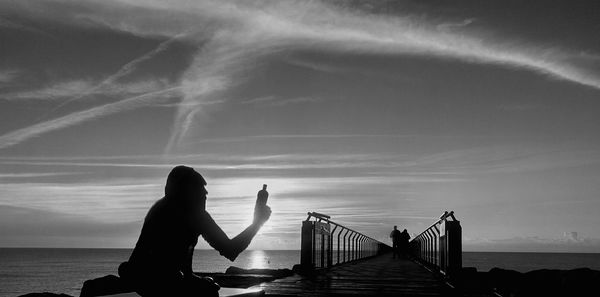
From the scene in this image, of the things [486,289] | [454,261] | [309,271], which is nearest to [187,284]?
[486,289]

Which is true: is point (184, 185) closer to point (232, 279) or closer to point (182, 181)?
point (182, 181)

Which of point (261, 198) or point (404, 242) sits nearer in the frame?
point (261, 198)

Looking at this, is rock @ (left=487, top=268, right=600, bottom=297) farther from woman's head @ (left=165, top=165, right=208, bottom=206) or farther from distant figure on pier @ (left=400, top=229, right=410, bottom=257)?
distant figure on pier @ (left=400, top=229, right=410, bottom=257)

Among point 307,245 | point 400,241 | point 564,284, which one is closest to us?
point 307,245

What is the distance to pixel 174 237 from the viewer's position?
3.46m

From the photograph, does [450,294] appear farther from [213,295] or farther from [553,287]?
[553,287]

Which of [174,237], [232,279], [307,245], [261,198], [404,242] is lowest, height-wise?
[232,279]

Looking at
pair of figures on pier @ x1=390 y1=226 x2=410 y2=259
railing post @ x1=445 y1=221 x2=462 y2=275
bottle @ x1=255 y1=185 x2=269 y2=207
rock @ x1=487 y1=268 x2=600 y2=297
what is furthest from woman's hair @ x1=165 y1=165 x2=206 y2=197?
pair of figures on pier @ x1=390 y1=226 x2=410 y2=259

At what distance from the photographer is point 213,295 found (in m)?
3.59

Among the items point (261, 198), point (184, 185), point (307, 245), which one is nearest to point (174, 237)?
point (184, 185)

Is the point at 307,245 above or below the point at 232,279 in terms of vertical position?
above

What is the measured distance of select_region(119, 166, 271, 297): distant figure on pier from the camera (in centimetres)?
343

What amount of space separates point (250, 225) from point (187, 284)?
531 millimetres

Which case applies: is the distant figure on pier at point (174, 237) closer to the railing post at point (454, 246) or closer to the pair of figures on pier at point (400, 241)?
the railing post at point (454, 246)
